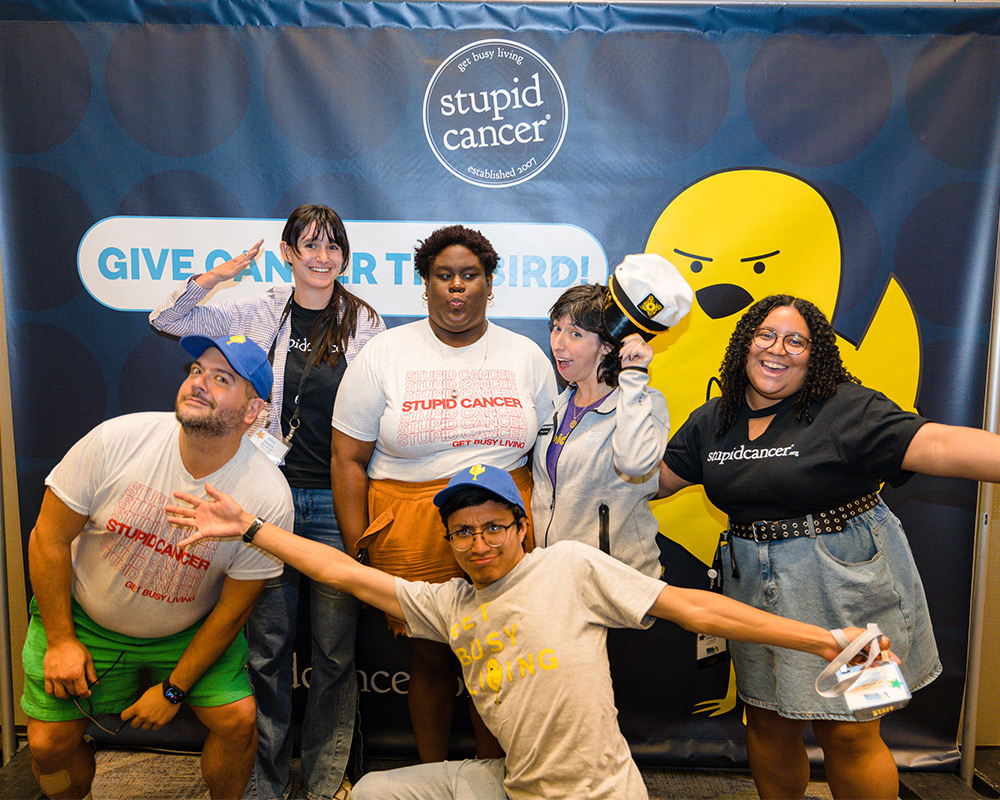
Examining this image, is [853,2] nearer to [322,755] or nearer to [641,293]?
[641,293]

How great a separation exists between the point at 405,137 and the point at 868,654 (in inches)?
93.8

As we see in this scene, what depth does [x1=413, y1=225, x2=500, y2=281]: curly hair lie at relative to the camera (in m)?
2.22

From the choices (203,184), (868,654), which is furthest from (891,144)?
(203,184)

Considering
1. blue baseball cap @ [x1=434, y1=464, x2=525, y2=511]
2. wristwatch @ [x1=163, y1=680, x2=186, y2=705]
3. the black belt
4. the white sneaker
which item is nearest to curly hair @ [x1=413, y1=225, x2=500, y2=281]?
blue baseball cap @ [x1=434, y1=464, x2=525, y2=511]

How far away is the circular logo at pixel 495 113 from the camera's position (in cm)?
259

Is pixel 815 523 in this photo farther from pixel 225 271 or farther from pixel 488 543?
pixel 225 271

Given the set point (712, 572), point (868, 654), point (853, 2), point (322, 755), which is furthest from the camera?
point (853, 2)

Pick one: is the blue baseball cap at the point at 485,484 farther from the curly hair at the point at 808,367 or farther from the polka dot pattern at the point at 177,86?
the polka dot pattern at the point at 177,86

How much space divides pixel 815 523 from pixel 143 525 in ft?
6.59

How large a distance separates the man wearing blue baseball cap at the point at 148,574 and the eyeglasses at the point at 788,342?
4.99ft

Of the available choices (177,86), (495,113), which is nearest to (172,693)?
(177,86)

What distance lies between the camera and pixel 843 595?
71.4 inches

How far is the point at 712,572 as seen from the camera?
2135mm

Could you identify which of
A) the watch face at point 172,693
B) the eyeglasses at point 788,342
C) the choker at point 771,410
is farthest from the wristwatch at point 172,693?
the eyeglasses at point 788,342
